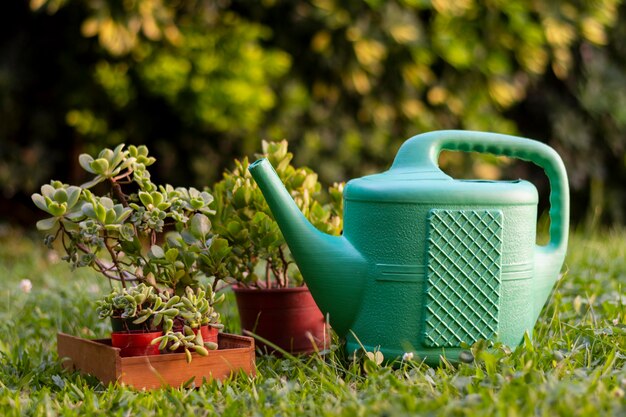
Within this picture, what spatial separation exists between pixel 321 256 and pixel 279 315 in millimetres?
346

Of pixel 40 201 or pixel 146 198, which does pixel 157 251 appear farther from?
pixel 40 201

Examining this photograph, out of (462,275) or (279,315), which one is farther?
(279,315)

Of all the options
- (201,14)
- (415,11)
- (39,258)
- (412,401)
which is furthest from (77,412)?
(415,11)

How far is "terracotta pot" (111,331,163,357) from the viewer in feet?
6.38

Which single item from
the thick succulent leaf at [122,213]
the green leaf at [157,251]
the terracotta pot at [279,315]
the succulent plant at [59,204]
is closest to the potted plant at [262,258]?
the terracotta pot at [279,315]

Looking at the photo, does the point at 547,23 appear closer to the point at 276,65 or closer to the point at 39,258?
the point at 276,65

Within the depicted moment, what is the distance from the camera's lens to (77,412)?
1.69 metres

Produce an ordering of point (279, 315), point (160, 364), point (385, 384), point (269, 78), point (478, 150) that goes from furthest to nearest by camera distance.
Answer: point (269, 78) → point (279, 315) → point (478, 150) → point (160, 364) → point (385, 384)

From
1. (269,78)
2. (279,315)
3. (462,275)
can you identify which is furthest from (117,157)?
(269,78)

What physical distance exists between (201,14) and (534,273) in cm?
303

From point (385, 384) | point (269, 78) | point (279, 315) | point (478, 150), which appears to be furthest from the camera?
point (269, 78)

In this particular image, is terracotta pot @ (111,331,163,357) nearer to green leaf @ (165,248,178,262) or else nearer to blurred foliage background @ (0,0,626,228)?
green leaf @ (165,248,178,262)

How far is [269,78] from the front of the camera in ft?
15.8

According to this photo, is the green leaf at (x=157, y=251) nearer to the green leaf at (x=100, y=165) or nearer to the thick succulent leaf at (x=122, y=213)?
the thick succulent leaf at (x=122, y=213)
